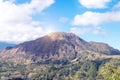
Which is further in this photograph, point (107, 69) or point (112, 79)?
point (107, 69)

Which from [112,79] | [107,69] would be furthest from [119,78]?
[107,69]

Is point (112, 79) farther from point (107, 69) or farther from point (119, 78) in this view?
point (107, 69)

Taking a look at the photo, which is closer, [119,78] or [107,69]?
[119,78]

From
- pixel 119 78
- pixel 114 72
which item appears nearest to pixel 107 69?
pixel 114 72

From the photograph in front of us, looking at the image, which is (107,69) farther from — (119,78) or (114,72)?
(119,78)
